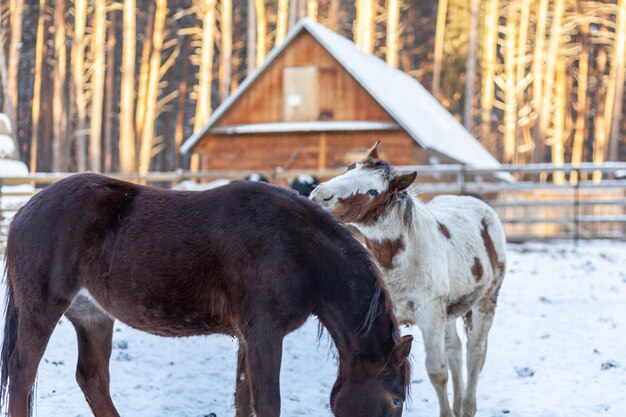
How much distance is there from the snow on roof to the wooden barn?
0.03m

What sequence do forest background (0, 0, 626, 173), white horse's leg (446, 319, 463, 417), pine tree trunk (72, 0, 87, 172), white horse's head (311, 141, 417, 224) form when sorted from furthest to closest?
forest background (0, 0, 626, 173)
pine tree trunk (72, 0, 87, 172)
white horse's leg (446, 319, 463, 417)
white horse's head (311, 141, 417, 224)

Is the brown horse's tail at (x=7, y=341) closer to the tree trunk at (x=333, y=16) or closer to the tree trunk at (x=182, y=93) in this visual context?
the tree trunk at (x=333, y=16)

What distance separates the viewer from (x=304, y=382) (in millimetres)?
6145

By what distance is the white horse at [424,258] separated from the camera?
448 centimetres

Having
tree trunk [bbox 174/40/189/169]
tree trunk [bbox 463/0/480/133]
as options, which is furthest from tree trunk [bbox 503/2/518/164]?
tree trunk [bbox 174/40/189/169]

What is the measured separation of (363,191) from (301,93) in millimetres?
17660

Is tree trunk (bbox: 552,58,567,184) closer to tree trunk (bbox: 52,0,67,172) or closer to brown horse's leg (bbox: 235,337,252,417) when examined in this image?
tree trunk (bbox: 52,0,67,172)

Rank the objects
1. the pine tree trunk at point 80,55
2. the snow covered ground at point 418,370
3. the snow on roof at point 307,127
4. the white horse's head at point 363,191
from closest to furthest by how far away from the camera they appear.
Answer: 1. the white horse's head at point 363,191
2. the snow covered ground at point 418,370
3. the snow on roof at point 307,127
4. the pine tree trunk at point 80,55

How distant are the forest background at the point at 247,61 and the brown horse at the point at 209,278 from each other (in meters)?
20.2

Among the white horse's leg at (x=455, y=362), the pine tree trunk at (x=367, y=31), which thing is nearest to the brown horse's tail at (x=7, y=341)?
the white horse's leg at (x=455, y=362)

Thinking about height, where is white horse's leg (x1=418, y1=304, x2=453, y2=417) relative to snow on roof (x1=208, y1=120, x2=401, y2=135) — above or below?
below

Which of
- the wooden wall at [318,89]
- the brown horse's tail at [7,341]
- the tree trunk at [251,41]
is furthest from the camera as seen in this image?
the tree trunk at [251,41]

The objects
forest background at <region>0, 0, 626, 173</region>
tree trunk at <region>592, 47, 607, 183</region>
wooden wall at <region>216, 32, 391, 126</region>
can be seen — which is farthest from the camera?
tree trunk at <region>592, 47, 607, 183</region>

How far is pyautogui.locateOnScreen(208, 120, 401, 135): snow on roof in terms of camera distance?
20.6m
